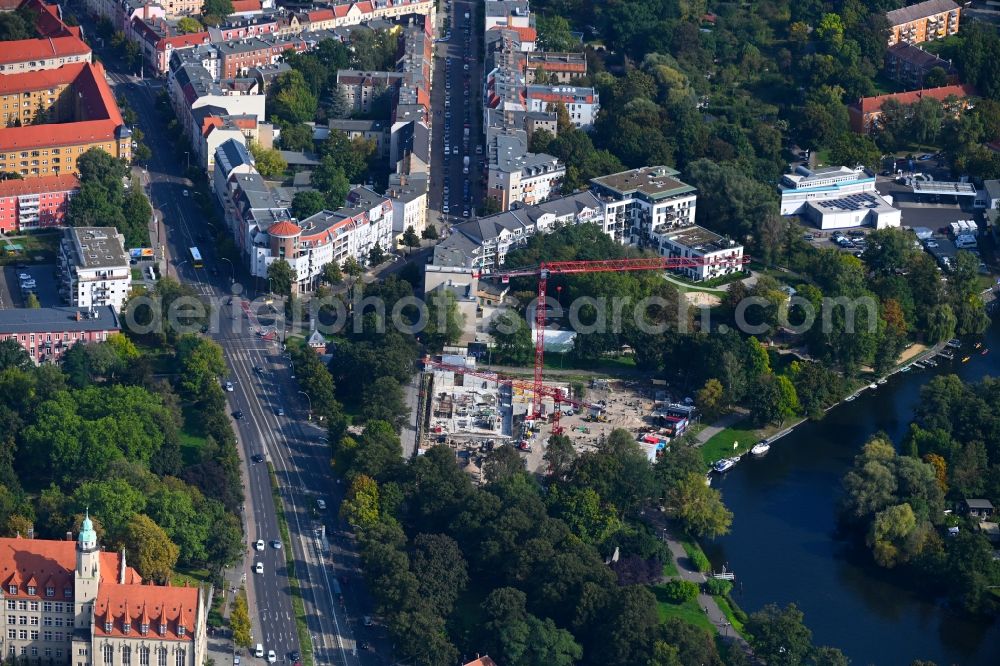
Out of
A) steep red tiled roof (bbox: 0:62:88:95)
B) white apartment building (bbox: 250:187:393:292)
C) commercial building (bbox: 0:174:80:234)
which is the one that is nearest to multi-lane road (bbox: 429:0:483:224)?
white apartment building (bbox: 250:187:393:292)

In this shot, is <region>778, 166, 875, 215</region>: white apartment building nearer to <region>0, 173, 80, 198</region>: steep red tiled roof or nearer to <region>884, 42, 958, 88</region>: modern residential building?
<region>884, 42, 958, 88</region>: modern residential building

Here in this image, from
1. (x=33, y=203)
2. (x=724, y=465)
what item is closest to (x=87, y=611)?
(x=724, y=465)

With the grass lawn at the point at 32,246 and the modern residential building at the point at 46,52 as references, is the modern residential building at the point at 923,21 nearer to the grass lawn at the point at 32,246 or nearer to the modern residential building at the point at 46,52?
the modern residential building at the point at 46,52

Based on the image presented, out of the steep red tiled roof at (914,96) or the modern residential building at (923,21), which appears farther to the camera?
the modern residential building at (923,21)

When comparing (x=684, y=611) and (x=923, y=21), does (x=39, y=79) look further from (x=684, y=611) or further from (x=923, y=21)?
(x=923, y=21)

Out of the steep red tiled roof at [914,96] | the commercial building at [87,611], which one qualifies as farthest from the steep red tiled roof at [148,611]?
the steep red tiled roof at [914,96]
